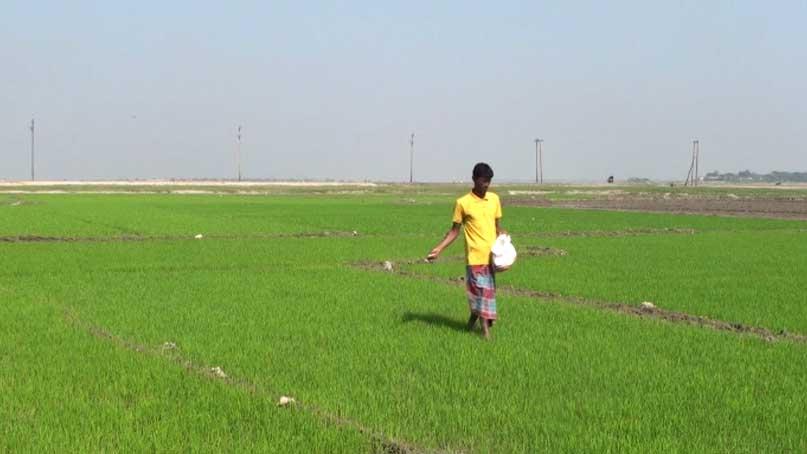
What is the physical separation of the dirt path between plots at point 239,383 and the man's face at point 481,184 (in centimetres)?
269

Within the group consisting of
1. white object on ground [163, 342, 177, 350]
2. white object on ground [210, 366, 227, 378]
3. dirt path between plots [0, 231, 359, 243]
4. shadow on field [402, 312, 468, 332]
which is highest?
dirt path between plots [0, 231, 359, 243]

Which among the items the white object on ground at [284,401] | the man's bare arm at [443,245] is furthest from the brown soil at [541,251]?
the white object on ground at [284,401]

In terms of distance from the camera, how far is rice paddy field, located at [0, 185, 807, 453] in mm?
4723

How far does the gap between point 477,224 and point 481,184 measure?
1.28 feet

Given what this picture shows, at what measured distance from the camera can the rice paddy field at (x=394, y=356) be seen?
15.5 ft

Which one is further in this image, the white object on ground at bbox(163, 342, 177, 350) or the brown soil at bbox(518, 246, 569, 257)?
the brown soil at bbox(518, 246, 569, 257)

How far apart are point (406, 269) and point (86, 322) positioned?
6698 mm

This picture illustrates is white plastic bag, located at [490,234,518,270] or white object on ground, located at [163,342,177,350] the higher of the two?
white plastic bag, located at [490,234,518,270]

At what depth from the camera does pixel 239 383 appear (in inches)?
231

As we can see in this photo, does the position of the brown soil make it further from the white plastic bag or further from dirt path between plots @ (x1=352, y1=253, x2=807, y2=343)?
the white plastic bag

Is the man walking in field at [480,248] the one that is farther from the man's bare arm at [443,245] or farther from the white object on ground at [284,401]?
the white object on ground at [284,401]

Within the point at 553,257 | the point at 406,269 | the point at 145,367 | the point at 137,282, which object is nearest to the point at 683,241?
the point at 553,257

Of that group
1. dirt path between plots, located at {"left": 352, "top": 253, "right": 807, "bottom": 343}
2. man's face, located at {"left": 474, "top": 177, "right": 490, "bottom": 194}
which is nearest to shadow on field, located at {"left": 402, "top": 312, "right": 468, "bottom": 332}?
man's face, located at {"left": 474, "top": 177, "right": 490, "bottom": 194}

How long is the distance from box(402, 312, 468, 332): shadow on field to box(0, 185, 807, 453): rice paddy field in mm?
46
